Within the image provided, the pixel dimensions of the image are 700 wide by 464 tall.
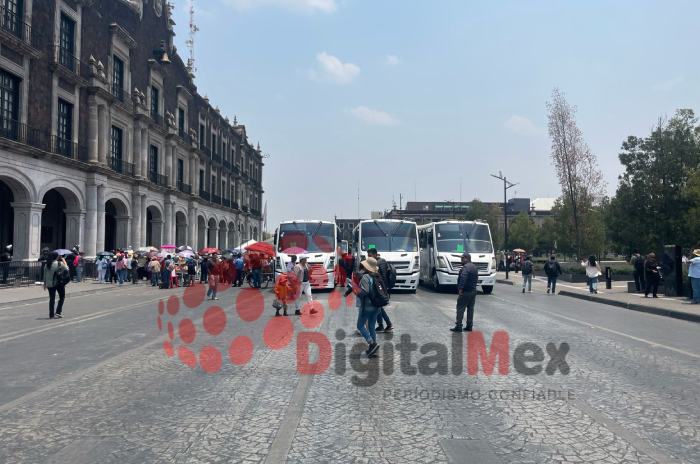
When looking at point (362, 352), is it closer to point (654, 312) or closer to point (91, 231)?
point (654, 312)

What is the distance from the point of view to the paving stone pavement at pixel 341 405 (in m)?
4.30

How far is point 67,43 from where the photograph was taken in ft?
92.6

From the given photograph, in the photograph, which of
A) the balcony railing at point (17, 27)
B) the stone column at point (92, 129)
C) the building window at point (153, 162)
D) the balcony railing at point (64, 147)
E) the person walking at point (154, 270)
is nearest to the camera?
the balcony railing at point (17, 27)

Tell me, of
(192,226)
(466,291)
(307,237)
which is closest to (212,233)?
(192,226)

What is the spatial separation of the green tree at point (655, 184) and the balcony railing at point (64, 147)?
98.9 ft

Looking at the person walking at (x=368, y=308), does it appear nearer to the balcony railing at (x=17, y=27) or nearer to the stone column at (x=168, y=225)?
the balcony railing at (x=17, y=27)

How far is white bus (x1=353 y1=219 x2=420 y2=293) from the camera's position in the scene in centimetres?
2020

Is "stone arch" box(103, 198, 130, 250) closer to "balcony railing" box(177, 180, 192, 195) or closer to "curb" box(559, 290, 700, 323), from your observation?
"balcony railing" box(177, 180, 192, 195)

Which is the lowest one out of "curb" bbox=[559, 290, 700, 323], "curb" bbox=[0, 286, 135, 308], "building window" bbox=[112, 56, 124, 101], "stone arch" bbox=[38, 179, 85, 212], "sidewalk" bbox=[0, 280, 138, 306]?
"curb" bbox=[559, 290, 700, 323]

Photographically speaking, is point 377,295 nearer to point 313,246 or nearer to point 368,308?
point 368,308

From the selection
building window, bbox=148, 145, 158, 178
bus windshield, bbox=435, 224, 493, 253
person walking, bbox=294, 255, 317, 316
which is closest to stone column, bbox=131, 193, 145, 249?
building window, bbox=148, 145, 158, 178

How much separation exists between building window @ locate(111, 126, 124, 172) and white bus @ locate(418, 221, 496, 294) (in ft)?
67.5

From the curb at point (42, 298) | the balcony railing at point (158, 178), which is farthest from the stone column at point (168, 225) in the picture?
the curb at point (42, 298)

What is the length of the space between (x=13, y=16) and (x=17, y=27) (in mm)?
462
